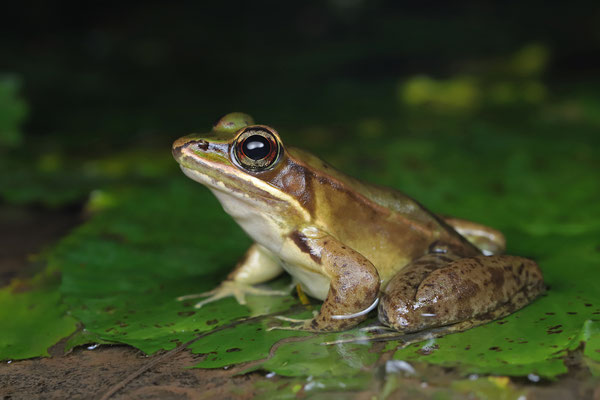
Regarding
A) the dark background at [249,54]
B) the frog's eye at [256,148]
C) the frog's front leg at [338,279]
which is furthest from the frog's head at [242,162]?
the dark background at [249,54]

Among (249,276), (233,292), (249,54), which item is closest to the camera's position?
(233,292)

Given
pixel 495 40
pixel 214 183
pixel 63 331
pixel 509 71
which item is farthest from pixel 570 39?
pixel 63 331

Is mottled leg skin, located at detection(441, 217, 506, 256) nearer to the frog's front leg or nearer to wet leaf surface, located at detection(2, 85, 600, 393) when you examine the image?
wet leaf surface, located at detection(2, 85, 600, 393)

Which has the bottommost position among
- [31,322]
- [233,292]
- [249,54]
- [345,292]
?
[31,322]

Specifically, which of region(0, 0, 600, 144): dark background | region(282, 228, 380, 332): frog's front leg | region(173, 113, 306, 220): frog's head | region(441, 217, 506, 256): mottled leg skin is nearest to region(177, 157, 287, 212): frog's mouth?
region(173, 113, 306, 220): frog's head

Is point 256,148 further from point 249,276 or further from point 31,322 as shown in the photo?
point 31,322

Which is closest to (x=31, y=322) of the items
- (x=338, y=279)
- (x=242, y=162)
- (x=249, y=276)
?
(x=249, y=276)

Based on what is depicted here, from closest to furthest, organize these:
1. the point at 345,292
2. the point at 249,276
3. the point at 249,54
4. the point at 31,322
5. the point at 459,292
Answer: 1. the point at 459,292
2. the point at 345,292
3. the point at 31,322
4. the point at 249,276
5. the point at 249,54
